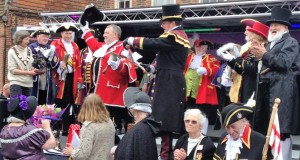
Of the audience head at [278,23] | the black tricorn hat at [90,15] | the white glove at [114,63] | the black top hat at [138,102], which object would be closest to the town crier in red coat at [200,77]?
the black tricorn hat at [90,15]

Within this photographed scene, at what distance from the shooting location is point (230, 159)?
14.4 ft

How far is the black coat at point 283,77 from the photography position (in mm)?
4902

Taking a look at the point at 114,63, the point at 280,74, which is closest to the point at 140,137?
the point at 280,74

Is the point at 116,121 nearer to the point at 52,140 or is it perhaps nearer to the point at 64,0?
the point at 52,140

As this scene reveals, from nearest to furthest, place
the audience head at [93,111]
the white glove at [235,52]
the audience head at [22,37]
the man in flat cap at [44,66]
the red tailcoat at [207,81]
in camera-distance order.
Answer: the audience head at [93,111], the white glove at [235,52], the audience head at [22,37], the man in flat cap at [44,66], the red tailcoat at [207,81]

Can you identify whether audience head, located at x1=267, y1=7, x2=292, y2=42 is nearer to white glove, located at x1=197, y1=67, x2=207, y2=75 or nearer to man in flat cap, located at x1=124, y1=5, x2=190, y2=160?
man in flat cap, located at x1=124, y1=5, x2=190, y2=160

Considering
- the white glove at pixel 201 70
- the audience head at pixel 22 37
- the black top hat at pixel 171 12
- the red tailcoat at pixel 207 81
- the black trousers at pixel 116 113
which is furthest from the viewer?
the red tailcoat at pixel 207 81

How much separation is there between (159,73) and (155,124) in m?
1.24

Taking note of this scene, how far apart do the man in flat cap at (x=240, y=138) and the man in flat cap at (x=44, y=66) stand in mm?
4089

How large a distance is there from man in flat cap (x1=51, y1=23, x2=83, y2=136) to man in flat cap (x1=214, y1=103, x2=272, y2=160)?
3.95 meters

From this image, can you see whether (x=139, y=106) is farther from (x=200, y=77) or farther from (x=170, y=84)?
(x=200, y=77)

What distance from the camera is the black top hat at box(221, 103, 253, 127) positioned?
4.36 meters

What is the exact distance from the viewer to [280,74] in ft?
16.5

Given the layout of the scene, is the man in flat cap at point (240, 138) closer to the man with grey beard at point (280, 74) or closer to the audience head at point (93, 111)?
the man with grey beard at point (280, 74)
